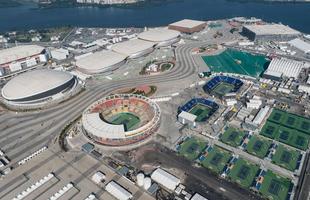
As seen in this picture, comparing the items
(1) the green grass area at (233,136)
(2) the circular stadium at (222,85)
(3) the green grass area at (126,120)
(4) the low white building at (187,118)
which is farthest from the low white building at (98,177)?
(2) the circular stadium at (222,85)

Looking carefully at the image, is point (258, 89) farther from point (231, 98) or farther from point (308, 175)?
point (308, 175)

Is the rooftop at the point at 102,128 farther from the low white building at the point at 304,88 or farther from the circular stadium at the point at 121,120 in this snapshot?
the low white building at the point at 304,88

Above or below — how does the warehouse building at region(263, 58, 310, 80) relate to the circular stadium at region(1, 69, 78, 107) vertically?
above

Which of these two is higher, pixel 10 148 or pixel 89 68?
pixel 89 68

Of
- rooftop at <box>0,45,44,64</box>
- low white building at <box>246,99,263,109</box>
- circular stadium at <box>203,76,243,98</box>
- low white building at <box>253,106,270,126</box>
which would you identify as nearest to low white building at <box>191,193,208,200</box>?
low white building at <box>253,106,270,126</box>

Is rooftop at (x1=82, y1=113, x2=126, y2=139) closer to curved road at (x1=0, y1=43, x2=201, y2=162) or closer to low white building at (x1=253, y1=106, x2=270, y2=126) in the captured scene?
curved road at (x1=0, y1=43, x2=201, y2=162)

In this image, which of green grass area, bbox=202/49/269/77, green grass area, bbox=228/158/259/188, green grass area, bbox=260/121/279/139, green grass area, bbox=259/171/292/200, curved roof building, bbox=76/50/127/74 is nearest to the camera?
green grass area, bbox=259/171/292/200

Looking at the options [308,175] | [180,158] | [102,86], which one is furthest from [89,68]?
[308,175]
